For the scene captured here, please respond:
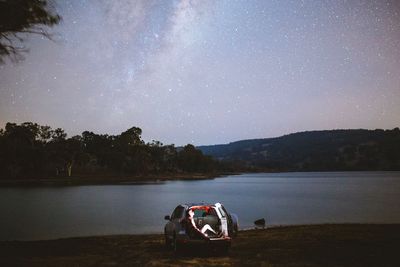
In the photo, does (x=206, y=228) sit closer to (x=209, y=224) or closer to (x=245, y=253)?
(x=209, y=224)

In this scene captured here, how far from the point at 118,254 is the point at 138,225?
23.2 meters

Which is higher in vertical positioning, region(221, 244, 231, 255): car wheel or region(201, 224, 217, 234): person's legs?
region(201, 224, 217, 234): person's legs

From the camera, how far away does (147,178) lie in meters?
191

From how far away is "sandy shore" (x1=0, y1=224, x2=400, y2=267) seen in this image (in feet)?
46.9

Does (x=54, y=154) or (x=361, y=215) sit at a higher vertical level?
(x=54, y=154)

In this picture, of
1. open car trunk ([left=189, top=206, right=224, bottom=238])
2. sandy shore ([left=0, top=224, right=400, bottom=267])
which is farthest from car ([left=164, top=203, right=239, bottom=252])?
sandy shore ([left=0, top=224, right=400, bottom=267])

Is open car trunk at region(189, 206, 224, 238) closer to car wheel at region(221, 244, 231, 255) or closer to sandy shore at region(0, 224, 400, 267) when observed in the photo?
car wheel at region(221, 244, 231, 255)

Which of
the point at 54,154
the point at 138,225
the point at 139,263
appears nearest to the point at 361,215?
the point at 138,225

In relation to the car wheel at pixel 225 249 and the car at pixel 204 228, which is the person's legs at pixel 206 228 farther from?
the car wheel at pixel 225 249

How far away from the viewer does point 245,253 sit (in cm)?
1645

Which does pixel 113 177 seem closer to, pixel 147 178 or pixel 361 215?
pixel 147 178

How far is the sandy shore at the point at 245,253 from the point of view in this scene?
14.3 metres

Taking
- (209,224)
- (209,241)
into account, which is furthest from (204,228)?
(209,241)

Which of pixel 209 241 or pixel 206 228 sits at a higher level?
pixel 206 228
